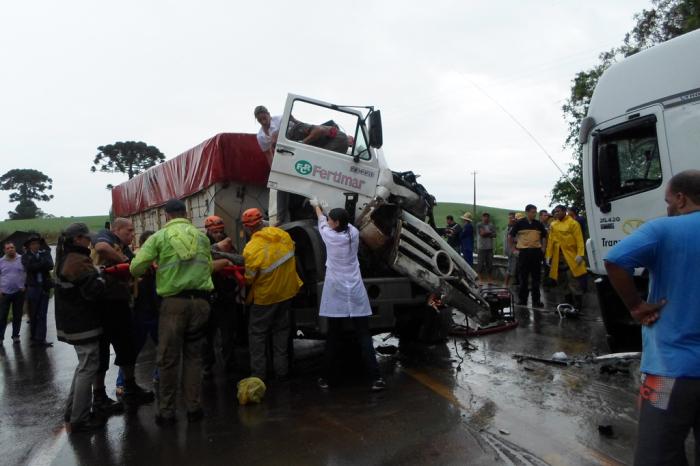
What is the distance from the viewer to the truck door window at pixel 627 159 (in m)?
5.95

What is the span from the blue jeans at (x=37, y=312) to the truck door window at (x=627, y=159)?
29.0 feet

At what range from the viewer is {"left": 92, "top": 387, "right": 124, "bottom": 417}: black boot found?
513cm

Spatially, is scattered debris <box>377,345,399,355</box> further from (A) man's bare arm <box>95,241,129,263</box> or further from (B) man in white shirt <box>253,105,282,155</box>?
(A) man's bare arm <box>95,241,129,263</box>

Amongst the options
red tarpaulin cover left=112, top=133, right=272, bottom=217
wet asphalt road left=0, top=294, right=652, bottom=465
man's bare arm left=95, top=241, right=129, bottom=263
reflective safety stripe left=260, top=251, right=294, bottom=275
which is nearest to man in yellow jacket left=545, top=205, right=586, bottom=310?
wet asphalt road left=0, top=294, right=652, bottom=465

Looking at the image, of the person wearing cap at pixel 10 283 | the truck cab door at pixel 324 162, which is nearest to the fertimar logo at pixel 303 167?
the truck cab door at pixel 324 162

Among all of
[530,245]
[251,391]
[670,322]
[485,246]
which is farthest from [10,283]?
[485,246]

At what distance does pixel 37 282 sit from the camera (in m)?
9.66

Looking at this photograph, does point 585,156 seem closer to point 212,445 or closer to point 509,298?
point 509,298

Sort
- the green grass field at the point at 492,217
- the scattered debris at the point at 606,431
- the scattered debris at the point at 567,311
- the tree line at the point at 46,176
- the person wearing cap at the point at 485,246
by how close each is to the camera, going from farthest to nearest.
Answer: the tree line at the point at 46,176 < the green grass field at the point at 492,217 < the person wearing cap at the point at 485,246 < the scattered debris at the point at 567,311 < the scattered debris at the point at 606,431

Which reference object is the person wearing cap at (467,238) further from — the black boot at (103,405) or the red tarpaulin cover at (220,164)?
the black boot at (103,405)

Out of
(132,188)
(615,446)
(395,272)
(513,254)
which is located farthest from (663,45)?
(132,188)

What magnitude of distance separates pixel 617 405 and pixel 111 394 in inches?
193

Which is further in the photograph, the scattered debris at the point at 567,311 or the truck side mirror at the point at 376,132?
the scattered debris at the point at 567,311

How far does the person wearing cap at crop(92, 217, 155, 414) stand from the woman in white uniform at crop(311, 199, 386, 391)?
1846 millimetres
